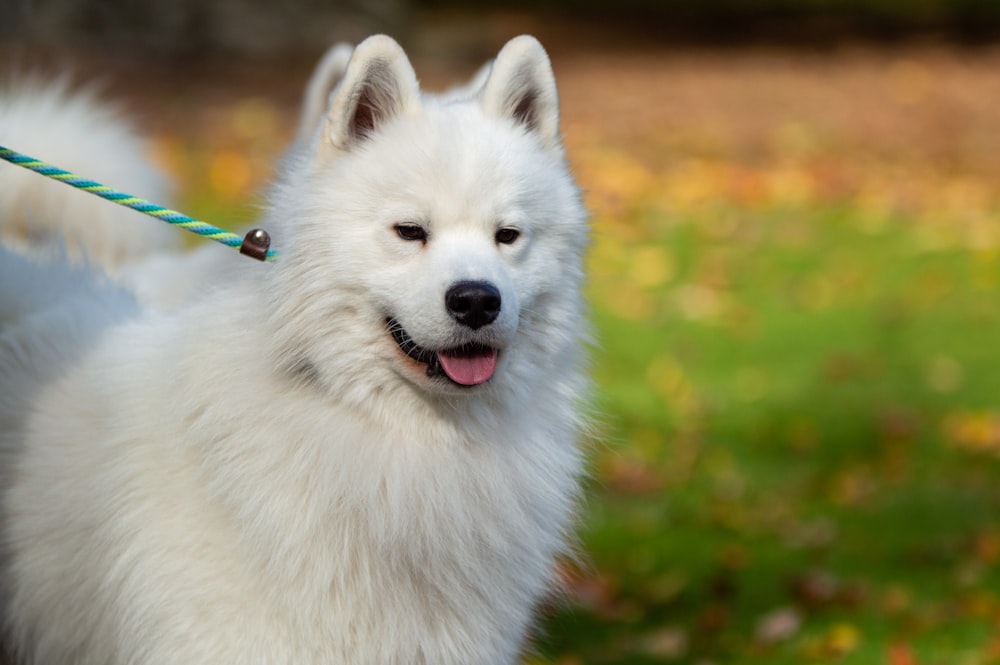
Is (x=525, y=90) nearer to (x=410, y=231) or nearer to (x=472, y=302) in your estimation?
(x=410, y=231)

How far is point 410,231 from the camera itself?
3170 mm

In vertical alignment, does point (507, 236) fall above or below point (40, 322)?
above

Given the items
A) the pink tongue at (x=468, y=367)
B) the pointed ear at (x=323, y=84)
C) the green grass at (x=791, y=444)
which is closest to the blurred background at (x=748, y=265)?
the green grass at (x=791, y=444)

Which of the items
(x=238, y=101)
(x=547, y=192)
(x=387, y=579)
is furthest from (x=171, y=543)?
(x=238, y=101)

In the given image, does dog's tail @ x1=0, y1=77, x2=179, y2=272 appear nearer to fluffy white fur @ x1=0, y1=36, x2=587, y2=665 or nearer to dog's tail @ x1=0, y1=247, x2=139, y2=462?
dog's tail @ x1=0, y1=247, x2=139, y2=462

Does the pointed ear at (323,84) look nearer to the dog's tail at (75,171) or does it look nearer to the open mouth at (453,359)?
the dog's tail at (75,171)

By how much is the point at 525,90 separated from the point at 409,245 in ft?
2.12

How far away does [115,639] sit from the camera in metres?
3.25

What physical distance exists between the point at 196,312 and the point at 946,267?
369 inches

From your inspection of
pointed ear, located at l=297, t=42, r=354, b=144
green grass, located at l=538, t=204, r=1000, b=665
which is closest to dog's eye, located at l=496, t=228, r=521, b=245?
green grass, located at l=538, t=204, r=1000, b=665

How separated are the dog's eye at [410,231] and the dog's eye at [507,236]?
21cm

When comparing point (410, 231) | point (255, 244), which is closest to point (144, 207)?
point (255, 244)

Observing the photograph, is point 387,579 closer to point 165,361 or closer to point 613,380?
point 165,361

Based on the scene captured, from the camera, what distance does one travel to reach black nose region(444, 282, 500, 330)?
3.05 metres
